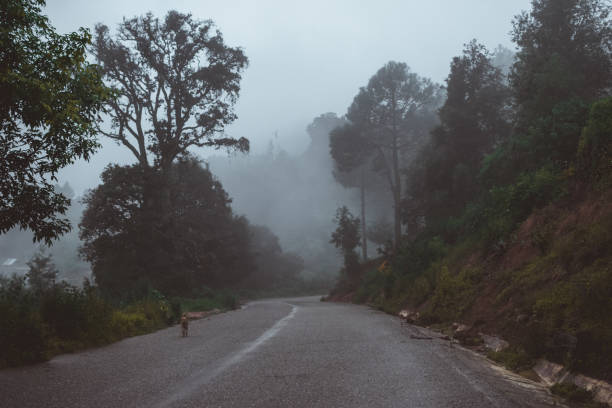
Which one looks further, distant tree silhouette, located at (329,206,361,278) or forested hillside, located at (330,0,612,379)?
distant tree silhouette, located at (329,206,361,278)

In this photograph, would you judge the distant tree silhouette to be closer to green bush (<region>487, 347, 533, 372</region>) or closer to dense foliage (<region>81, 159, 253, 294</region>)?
dense foliage (<region>81, 159, 253, 294</region>)

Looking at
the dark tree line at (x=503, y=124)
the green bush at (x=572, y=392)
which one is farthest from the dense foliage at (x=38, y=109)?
the dark tree line at (x=503, y=124)

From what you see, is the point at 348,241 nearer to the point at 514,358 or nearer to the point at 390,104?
the point at 390,104

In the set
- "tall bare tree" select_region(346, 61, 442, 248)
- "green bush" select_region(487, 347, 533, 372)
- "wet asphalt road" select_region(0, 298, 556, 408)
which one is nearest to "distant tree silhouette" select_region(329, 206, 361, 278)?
"tall bare tree" select_region(346, 61, 442, 248)

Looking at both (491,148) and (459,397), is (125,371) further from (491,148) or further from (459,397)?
(491,148)

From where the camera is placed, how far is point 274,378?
5602 millimetres

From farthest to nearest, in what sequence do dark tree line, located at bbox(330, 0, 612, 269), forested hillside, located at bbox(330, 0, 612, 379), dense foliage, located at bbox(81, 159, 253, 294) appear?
dense foliage, located at bbox(81, 159, 253, 294)
dark tree line, located at bbox(330, 0, 612, 269)
forested hillside, located at bbox(330, 0, 612, 379)

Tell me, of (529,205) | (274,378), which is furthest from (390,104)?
(274,378)

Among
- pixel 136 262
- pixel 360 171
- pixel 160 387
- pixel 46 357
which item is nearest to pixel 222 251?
pixel 136 262

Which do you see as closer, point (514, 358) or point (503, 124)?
point (514, 358)

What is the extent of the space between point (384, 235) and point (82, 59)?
4615 cm

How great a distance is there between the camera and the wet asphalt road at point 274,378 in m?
4.65

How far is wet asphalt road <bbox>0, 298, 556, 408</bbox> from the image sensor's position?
465cm

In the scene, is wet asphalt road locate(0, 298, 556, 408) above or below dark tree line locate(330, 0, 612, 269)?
below
